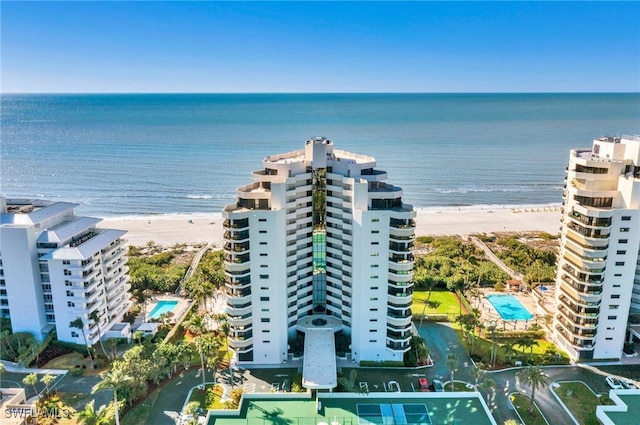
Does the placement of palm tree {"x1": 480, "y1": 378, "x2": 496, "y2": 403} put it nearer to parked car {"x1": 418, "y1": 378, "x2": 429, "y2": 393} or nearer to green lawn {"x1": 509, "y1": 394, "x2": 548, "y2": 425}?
green lawn {"x1": 509, "y1": 394, "x2": 548, "y2": 425}

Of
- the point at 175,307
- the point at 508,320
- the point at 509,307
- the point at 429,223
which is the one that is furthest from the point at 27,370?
the point at 429,223

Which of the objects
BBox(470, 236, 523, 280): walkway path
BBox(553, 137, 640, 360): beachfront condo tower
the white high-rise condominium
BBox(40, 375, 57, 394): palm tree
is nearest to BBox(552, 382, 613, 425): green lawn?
BBox(553, 137, 640, 360): beachfront condo tower

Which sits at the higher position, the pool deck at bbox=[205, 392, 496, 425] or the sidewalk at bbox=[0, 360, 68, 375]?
the pool deck at bbox=[205, 392, 496, 425]

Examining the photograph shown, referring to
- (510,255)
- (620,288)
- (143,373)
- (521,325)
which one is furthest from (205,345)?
(510,255)

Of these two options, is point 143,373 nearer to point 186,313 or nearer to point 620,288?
point 186,313

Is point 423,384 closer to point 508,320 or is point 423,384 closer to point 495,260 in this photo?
point 508,320

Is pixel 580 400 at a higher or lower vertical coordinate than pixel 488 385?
lower
